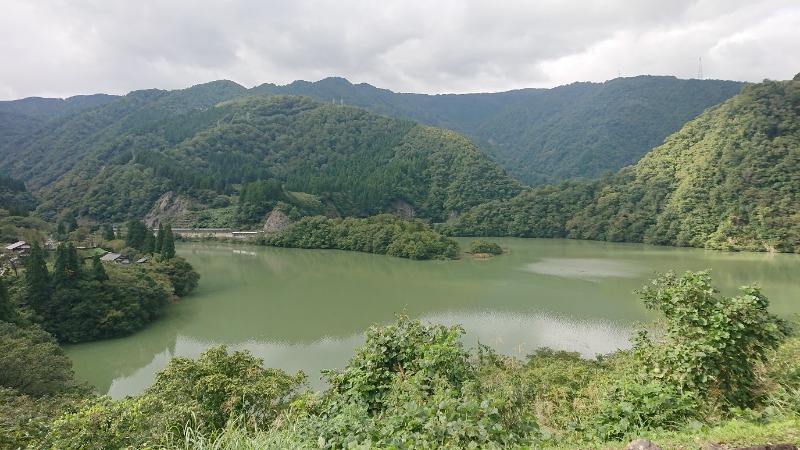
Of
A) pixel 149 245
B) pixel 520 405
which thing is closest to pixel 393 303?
pixel 520 405

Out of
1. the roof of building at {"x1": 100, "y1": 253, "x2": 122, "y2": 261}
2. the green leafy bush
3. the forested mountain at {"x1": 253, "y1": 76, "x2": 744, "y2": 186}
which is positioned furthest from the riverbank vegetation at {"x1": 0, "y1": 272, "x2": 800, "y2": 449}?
the forested mountain at {"x1": 253, "y1": 76, "x2": 744, "y2": 186}

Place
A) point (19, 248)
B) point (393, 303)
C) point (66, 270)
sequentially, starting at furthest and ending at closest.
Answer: point (19, 248)
point (393, 303)
point (66, 270)

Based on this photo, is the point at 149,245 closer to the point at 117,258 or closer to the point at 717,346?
the point at 117,258

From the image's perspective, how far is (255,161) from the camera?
84375 mm

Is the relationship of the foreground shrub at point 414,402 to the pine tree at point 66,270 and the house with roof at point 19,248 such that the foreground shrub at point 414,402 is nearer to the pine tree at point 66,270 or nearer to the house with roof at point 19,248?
the pine tree at point 66,270

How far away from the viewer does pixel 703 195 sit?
156 feet

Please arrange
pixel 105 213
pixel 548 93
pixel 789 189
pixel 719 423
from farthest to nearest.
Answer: pixel 548 93, pixel 105 213, pixel 789 189, pixel 719 423

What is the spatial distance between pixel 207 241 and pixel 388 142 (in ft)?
145

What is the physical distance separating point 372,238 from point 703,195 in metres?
34.8

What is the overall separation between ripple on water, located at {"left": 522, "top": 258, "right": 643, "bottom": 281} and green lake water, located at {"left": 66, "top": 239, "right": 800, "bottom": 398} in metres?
0.08

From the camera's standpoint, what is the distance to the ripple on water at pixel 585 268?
95.2 ft

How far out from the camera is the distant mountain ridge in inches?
4454

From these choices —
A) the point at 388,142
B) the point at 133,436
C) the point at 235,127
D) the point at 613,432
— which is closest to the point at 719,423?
the point at 613,432

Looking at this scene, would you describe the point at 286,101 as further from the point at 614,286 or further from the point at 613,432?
the point at 613,432
